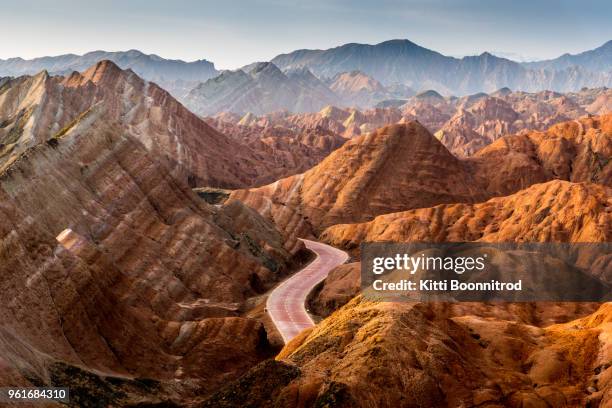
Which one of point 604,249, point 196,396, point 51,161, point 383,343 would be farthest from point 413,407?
point 604,249

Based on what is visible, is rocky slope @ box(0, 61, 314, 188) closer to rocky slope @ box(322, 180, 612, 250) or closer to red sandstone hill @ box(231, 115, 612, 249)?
red sandstone hill @ box(231, 115, 612, 249)

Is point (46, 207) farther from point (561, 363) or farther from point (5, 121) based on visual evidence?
point (5, 121)

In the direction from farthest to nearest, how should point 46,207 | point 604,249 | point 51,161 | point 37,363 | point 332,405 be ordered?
point 604,249 < point 51,161 < point 46,207 < point 37,363 < point 332,405

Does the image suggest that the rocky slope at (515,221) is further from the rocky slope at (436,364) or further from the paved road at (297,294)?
the rocky slope at (436,364)

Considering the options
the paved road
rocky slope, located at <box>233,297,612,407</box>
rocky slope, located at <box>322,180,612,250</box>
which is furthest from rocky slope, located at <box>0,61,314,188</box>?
rocky slope, located at <box>233,297,612,407</box>

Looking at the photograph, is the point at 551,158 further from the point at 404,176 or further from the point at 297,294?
the point at 297,294

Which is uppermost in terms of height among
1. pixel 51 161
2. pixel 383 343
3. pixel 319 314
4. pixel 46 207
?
pixel 51 161
